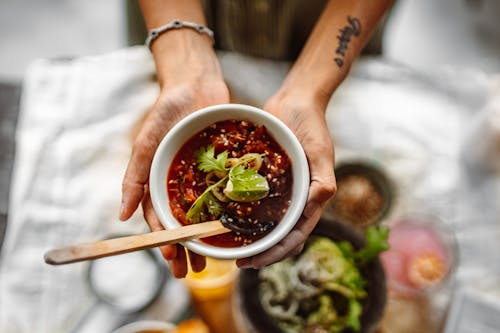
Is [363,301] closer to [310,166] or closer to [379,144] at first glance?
[310,166]

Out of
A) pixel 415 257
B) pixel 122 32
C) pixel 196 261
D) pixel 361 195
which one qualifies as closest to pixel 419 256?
pixel 415 257

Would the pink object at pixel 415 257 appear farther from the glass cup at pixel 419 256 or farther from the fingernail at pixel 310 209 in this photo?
the fingernail at pixel 310 209

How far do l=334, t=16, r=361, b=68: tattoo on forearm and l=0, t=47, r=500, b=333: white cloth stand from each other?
39cm

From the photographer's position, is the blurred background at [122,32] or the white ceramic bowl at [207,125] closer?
the white ceramic bowl at [207,125]

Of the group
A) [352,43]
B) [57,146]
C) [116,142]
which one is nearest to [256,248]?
[352,43]

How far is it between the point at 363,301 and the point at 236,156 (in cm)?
55

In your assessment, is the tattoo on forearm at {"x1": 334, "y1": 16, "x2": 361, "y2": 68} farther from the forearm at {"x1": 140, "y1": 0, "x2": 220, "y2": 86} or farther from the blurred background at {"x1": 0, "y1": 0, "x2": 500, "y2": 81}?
the blurred background at {"x1": 0, "y1": 0, "x2": 500, "y2": 81}

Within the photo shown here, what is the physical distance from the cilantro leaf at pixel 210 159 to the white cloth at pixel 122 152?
23.4 inches

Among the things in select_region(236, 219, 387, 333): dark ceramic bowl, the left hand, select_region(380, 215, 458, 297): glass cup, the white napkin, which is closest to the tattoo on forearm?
the left hand

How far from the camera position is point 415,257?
152cm

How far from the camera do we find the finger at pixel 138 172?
3.49 feet

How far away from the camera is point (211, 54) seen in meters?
1.30

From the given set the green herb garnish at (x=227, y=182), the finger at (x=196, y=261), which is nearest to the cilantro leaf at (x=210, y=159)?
the green herb garnish at (x=227, y=182)

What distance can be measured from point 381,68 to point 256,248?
101 cm
